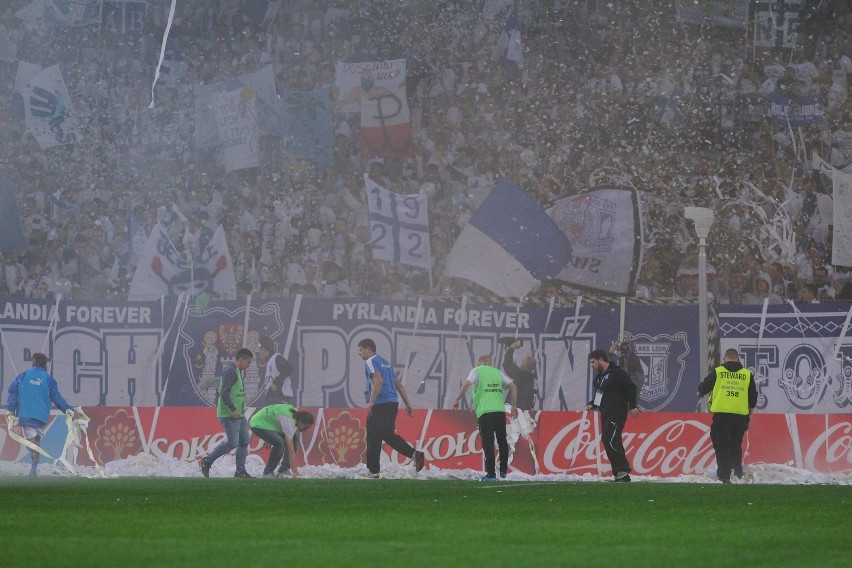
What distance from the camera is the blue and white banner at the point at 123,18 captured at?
25594 millimetres

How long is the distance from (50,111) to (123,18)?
230cm

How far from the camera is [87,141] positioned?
24.9m

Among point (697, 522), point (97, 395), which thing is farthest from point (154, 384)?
point (697, 522)

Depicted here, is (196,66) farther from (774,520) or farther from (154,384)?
(774,520)

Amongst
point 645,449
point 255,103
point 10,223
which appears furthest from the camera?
point 255,103

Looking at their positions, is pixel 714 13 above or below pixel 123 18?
below

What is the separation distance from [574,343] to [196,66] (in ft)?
33.6

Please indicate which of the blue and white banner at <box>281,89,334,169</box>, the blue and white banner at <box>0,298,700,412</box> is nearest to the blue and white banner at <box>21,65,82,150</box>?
the blue and white banner at <box>281,89,334,169</box>

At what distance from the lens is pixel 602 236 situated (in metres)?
20.9

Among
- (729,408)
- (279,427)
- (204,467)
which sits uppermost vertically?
(729,408)

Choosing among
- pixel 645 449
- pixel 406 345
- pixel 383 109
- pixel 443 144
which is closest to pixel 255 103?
pixel 383 109

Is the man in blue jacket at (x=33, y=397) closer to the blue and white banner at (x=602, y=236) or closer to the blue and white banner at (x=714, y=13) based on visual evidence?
the blue and white banner at (x=602, y=236)

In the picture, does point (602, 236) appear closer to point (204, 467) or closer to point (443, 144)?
point (443, 144)

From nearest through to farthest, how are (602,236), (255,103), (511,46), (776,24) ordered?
(602,236), (776,24), (511,46), (255,103)
